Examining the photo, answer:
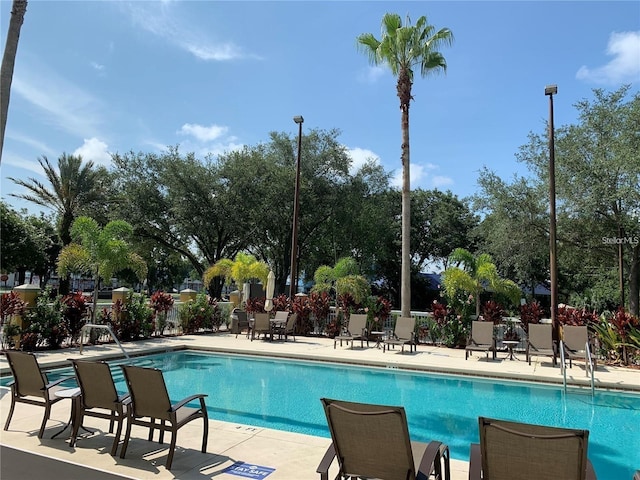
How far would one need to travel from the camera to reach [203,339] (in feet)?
52.4

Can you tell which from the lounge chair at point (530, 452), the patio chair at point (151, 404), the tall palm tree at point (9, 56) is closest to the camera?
the lounge chair at point (530, 452)

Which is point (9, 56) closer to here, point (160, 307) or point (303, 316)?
point (160, 307)

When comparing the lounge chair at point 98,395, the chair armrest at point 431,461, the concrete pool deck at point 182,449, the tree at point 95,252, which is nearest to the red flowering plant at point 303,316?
the tree at point 95,252

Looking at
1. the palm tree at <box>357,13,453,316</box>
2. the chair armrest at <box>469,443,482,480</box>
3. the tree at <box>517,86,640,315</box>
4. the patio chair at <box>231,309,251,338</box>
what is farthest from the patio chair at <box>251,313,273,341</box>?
the chair armrest at <box>469,443,482,480</box>

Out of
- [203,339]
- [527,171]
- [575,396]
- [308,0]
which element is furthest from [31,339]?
[527,171]

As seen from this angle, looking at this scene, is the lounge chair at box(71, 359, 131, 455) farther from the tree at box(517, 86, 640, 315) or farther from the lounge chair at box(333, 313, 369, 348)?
the tree at box(517, 86, 640, 315)

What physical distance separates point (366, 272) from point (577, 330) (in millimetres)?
18871

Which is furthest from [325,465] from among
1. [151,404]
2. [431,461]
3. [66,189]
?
[66,189]

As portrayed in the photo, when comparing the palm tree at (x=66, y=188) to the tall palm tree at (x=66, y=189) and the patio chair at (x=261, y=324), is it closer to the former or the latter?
the tall palm tree at (x=66, y=189)

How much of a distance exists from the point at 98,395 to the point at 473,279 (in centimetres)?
1283

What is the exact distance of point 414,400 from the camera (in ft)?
30.1

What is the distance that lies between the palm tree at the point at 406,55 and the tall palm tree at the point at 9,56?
1220 centimetres

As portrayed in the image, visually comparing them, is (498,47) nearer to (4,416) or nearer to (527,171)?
(527,171)

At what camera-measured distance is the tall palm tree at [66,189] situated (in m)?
26.3
